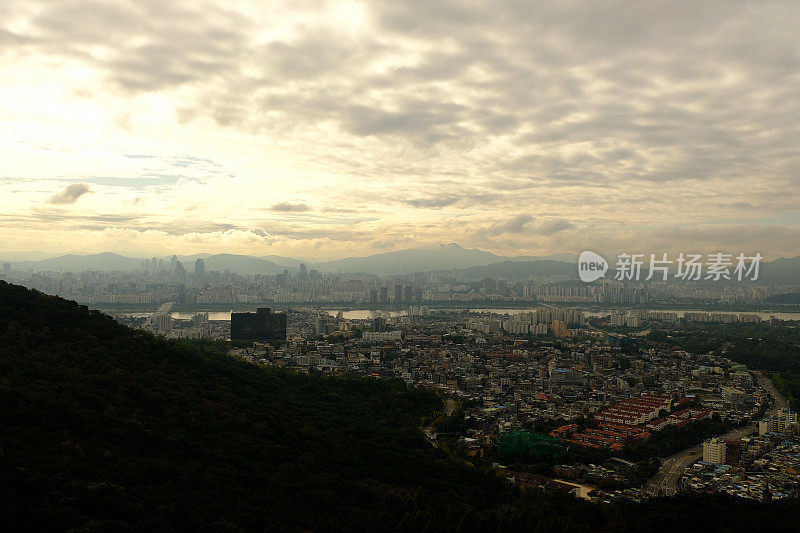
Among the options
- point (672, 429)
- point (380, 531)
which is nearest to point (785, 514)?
point (380, 531)

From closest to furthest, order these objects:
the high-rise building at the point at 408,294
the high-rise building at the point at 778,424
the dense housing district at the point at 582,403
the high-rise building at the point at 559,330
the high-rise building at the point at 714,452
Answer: the dense housing district at the point at 582,403 < the high-rise building at the point at 714,452 < the high-rise building at the point at 778,424 < the high-rise building at the point at 559,330 < the high-rise building at the point at 408,294

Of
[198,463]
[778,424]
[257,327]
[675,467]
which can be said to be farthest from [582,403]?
[257,327]

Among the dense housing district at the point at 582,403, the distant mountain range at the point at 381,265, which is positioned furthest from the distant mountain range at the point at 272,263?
the dense housing district at the point at 582,403

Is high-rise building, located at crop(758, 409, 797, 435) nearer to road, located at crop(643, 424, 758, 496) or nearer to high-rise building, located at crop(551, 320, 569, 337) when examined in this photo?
road, located at crop(643, 424, 758, 496)

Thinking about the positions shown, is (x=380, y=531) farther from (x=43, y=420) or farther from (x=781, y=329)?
(x=781, y=329)

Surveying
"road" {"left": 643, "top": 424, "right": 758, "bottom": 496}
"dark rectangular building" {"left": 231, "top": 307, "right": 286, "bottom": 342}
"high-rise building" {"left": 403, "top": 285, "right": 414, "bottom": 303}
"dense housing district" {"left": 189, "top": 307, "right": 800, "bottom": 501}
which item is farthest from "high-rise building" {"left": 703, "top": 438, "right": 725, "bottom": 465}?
"high-rise building" {"left": 403, "top": 285, "right": 414, "bottom": 303}
